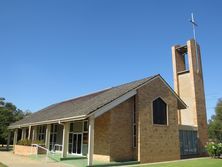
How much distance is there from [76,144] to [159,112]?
788 centimetres

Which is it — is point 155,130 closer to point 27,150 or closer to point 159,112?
point 159,112

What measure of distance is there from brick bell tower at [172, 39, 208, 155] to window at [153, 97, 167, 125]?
447 centimetres

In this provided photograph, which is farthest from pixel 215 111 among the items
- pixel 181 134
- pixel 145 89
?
pixel 145 89

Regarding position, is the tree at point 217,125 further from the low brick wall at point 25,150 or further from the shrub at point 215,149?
the low brick wall at point 25,150

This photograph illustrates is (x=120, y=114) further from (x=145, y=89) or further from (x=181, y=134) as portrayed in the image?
(x=181, y=134)

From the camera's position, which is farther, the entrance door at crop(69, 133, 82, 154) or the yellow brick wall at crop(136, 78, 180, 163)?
the entrance door at crop(69, 133, 82, 154)

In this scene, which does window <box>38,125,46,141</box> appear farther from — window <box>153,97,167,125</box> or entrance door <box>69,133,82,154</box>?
window <box>153,97,167,125</box>

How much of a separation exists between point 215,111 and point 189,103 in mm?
32167

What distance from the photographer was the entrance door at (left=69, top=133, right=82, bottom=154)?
21741 mm

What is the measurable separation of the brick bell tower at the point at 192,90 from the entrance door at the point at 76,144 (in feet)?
34.4

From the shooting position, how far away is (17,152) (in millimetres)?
27906

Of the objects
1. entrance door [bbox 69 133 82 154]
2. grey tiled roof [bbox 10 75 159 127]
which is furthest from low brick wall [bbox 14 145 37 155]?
entrance door [bbox 69 133 82 154]

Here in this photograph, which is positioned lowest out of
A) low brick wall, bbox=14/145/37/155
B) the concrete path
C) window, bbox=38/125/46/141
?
the concrete path

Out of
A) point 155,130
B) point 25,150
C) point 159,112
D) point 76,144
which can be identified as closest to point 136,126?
point 155,130
